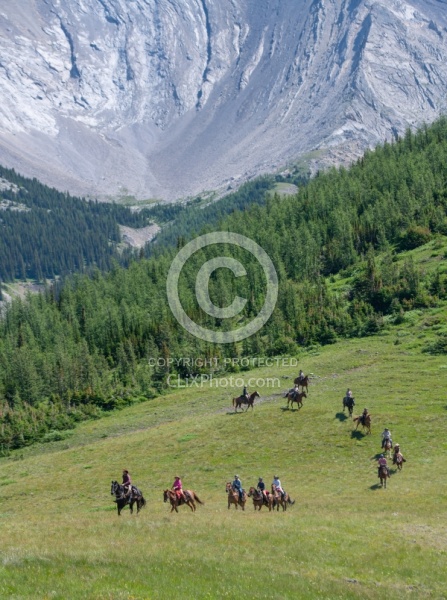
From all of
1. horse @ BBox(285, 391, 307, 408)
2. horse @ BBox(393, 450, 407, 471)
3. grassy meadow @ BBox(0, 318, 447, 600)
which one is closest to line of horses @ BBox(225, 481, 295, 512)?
grassy meadow @ BBox(0, 318, 447, 600)

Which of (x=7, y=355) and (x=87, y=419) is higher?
(x=7, y=355)

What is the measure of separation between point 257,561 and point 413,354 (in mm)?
63199

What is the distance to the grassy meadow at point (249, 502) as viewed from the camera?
25172 millimetres

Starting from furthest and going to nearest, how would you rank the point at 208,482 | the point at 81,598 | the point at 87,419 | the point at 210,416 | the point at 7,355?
the point at 7,355 → the point at 87,419 → the point at 210,416 → the point at 208,482 → the point at 81,598

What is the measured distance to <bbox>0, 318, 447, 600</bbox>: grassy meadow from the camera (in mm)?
25172

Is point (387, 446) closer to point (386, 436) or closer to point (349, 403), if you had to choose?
point (386, 436)

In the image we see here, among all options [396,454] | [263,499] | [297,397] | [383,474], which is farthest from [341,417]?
[263,499]

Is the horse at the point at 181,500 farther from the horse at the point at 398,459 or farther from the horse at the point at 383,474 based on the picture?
the horse at the point at 398,459

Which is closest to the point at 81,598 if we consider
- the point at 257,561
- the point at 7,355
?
the point at 257,561

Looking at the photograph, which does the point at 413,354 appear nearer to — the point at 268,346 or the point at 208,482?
the point at 268,346

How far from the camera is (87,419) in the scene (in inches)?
3720

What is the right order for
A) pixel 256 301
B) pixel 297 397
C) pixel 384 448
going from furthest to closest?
pixel 256 301, pixel 297 397, pixel 384 448

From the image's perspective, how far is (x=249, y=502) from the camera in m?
44.5

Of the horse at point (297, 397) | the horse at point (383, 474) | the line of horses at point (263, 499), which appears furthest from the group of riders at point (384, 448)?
the horse at point (297, 397)
